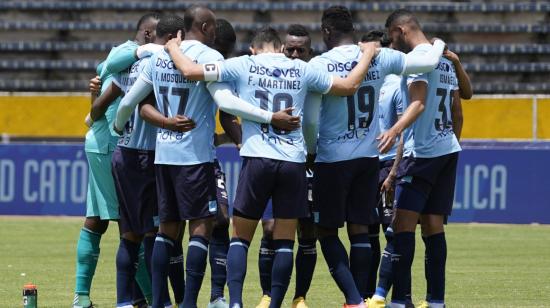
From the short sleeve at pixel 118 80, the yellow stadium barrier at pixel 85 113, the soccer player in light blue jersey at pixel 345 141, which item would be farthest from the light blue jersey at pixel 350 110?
the yellow stadium barrier at pixel 85 113

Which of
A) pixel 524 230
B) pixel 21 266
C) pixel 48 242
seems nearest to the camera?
pixel 21 266

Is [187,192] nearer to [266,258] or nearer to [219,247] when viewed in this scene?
[219,247]

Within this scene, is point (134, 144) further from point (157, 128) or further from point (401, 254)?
point (401, 254)

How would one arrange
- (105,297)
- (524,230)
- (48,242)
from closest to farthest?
(105,297) < (48,242) < (524,230)

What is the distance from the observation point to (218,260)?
9.89m

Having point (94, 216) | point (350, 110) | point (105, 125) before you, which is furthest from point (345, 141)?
point (94, 216)

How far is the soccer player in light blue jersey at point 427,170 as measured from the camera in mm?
9422

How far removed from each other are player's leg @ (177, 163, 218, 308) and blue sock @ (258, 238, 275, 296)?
1.12 m

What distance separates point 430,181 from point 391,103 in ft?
4.35

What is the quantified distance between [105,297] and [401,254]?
283cm

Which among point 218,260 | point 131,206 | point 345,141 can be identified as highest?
point 345,141

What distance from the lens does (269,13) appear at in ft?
83.8

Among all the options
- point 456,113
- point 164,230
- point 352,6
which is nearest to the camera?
point 164,230

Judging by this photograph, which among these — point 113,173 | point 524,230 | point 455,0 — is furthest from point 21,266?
point 455,0
